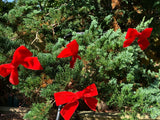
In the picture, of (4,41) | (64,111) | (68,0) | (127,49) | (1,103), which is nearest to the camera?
(64,111)

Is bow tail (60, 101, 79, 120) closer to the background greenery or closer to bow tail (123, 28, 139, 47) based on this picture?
the background greenery

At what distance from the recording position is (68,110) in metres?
1.01

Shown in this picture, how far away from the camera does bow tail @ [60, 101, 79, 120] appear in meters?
1.00

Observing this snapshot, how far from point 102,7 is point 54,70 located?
1.53 m

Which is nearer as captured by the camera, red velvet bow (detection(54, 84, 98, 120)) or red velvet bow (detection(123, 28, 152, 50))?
red velvet bow (detection(54, 84, 98, 120))

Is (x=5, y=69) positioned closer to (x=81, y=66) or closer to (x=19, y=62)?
(x=19, y=62)

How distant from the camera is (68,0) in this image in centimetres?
241

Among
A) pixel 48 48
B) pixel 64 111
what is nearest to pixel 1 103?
pixel 48 48

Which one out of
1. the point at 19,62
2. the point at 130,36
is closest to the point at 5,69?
the point at 19,62

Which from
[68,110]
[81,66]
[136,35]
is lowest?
[68,110]

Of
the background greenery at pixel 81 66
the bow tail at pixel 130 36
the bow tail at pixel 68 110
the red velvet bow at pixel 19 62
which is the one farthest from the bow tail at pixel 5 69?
the bow tail at pixel 130 36

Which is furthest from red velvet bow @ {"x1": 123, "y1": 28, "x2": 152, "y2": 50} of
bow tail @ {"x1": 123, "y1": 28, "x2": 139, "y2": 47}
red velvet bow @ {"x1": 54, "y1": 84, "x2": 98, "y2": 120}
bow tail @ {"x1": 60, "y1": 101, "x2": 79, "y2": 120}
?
bow tail @ {"x1": 60, "y1": 101, "x2": 79, "y2": 120}

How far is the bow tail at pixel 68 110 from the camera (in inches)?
39.3

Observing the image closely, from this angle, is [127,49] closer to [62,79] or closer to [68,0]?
[62,79]
